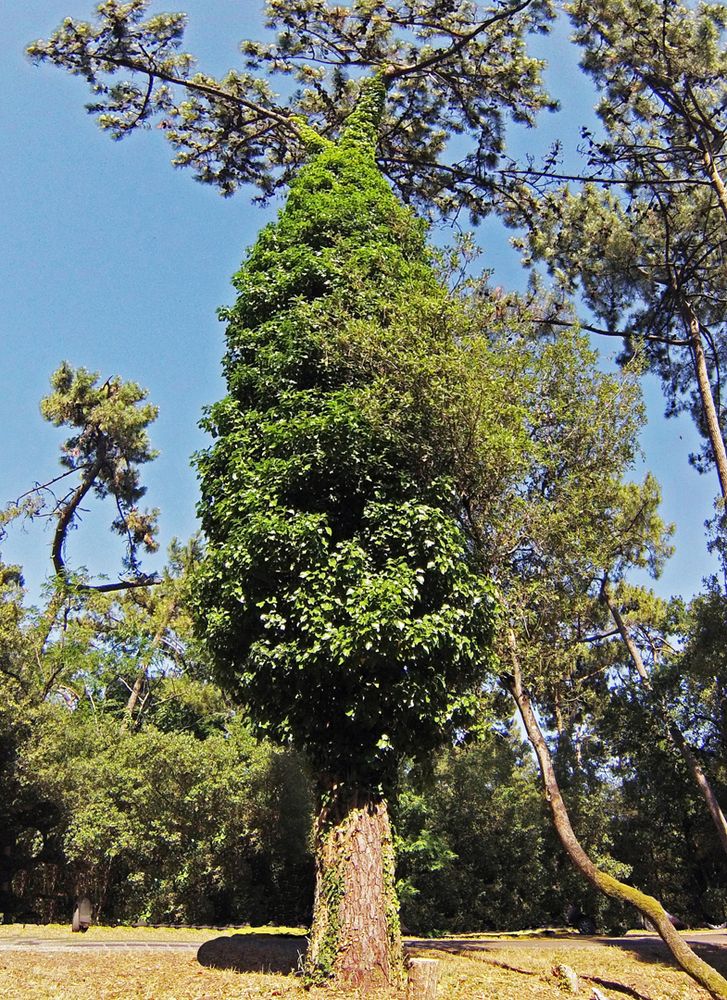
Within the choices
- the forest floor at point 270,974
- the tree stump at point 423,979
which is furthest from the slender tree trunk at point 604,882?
the tree stump at point 423,979

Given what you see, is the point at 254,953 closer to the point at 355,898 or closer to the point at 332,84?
the point at 355,898

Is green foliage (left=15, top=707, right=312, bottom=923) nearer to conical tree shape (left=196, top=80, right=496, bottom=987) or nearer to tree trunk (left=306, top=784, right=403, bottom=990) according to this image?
conical tree shape (left=196, top=80, right=496, bottom=987)

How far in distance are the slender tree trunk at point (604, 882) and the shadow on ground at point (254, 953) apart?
161 inches

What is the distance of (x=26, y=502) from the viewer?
27.2 m

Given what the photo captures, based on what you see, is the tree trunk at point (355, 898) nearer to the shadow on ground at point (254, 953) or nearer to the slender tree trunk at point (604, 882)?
the shadow on ground at point (254, 953)

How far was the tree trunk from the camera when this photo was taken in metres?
7.65

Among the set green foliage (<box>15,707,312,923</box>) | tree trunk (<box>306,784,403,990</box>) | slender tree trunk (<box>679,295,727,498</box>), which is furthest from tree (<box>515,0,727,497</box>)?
green foliage (<box>15,707,312,923</box>)

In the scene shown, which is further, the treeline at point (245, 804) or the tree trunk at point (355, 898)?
the treeline at point (245, 804)

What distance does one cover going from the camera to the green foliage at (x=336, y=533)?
8398mm

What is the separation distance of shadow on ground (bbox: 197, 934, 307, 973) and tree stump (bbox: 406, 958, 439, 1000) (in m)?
1.54

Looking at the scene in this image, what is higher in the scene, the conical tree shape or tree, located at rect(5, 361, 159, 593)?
tree, located at rect(5, 361, 159, 593)

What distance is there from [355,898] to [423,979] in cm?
104

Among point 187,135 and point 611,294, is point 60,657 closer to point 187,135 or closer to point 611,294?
point 187,135

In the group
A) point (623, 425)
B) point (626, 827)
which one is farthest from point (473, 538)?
point (626, 827)
